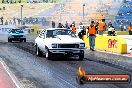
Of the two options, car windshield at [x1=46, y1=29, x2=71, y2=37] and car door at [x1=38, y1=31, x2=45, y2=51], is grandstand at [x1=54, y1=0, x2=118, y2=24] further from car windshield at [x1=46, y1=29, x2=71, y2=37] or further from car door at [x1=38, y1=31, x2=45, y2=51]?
car windshield at [x1=46, y1=29, x2=71, y2=37]

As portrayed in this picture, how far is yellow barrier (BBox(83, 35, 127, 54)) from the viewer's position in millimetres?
23106

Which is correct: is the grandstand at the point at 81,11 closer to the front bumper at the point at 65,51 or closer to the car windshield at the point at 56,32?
the car windshield at the point at 56,32

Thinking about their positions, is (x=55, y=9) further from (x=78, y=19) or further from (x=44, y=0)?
(x=44, y=0)

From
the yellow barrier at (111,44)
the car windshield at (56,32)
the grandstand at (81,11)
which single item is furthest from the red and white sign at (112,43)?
the grandstand at (81,11)

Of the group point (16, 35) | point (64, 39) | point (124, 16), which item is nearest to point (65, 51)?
point (64, 39)

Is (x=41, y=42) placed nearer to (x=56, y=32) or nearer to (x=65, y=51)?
(x=56, y=32)

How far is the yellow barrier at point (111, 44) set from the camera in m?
23.1

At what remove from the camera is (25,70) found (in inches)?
573

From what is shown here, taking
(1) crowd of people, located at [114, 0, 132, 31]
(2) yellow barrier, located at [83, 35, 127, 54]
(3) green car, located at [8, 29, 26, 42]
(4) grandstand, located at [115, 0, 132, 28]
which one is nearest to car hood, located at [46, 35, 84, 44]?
(2) yellow barrier, located at [83, 35, 127, 54]

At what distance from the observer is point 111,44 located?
2480cm

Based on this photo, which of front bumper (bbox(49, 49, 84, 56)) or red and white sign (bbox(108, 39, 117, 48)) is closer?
front bumper (bbox(49, 49, 84, 56))

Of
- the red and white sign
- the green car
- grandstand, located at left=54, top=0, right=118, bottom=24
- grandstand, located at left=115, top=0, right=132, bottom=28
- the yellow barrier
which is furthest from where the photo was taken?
grandstand, located at left=54, top=0, right=118, bottom=24

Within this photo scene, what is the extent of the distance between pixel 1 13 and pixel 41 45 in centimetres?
6997

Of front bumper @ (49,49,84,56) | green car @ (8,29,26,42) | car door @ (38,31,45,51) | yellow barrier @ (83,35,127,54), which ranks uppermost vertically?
car door @ (38,31,45,51)
